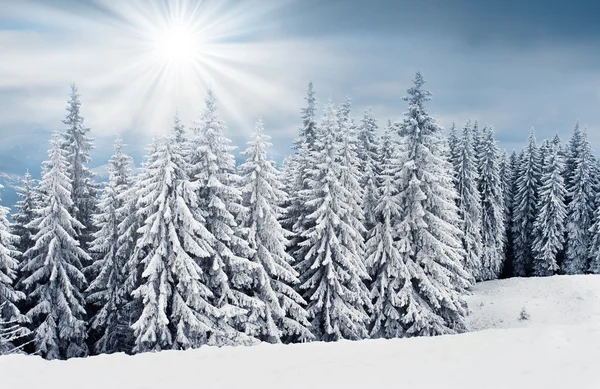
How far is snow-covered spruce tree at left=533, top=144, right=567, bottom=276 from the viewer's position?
45.8 m

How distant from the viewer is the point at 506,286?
123 ft

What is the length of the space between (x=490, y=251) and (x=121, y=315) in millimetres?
38413

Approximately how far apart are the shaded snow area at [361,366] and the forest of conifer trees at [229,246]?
868cm

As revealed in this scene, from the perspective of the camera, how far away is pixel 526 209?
165 feet

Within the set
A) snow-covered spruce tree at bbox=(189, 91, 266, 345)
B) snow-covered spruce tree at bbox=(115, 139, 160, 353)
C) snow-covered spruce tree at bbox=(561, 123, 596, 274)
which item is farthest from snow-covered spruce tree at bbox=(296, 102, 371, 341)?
snow-covered spruce tree at bbox=(561, 123, 596, 274)

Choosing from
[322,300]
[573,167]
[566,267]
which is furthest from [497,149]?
[322,300]

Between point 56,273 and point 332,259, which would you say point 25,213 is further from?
point 332,259

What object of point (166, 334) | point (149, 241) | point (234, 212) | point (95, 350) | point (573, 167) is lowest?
point (95, 350)

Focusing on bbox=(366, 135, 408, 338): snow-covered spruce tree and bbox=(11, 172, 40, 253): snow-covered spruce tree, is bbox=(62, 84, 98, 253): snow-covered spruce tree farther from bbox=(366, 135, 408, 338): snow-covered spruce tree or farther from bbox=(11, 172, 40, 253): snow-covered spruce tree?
bbox=(366, 135, 408, 338): snow-covered spruce tree

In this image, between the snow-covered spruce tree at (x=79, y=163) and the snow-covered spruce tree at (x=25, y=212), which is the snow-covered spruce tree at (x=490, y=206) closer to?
the snow-covered spruce tree at (x=79, y=163)

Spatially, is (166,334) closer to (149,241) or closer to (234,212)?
(149,241)

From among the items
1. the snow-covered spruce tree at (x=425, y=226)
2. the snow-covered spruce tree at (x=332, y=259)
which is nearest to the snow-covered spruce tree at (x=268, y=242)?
the snow-covered spruce tree at (x=332, y=259)

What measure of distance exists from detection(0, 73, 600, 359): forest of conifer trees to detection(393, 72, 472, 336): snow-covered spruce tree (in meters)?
0.08

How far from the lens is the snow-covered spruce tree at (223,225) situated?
21.2 meters
